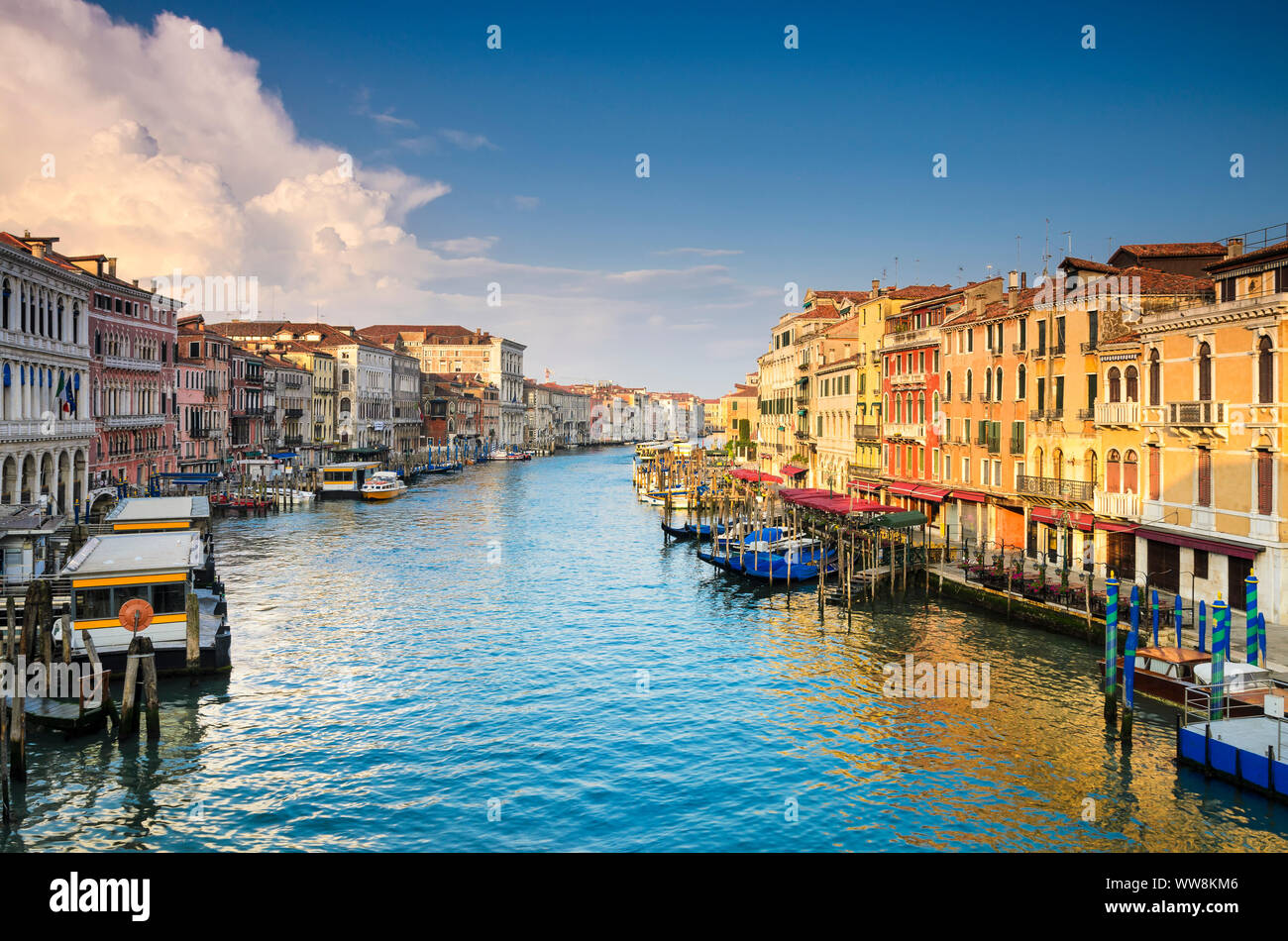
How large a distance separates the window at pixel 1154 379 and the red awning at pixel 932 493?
11722 mm

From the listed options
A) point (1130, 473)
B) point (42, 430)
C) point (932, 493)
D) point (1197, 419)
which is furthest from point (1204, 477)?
point (42, 430)

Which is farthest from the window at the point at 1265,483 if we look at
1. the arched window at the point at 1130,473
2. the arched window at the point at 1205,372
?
the arched window at the point at 1130,473

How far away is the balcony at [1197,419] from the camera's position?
23938 mm

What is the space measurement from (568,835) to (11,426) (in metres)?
31.8

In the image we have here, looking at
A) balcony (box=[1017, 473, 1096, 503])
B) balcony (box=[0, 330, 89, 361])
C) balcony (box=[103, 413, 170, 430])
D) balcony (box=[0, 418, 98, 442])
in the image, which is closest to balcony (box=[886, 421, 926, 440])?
balcony (box=[1017, 473, 1096, 503])

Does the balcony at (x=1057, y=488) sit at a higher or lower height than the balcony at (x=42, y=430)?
lower

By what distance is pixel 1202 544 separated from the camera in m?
24.2

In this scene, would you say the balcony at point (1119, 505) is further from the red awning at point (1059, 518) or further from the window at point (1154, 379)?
the window at point (1154, 379)

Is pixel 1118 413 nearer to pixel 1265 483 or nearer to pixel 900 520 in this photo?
pixel 1265 483

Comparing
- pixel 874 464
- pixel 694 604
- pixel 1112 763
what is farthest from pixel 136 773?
pixel 874 464

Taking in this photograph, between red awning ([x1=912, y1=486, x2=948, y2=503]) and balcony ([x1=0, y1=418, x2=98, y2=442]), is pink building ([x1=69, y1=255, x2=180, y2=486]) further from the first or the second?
red awning ([x1=912, y1=486, x2=948, y2=503])

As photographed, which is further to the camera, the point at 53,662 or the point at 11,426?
the point at 11,426
